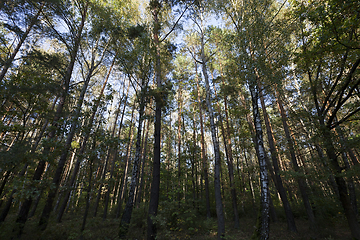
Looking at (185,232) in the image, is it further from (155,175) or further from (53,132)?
(53,132)

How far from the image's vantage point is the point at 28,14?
7.41 m

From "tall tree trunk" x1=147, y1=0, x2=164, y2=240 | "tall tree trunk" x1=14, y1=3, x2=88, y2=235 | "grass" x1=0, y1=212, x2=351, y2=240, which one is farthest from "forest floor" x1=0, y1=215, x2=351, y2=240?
"tall tree trunk" x1=147, y1=0, x2=164, y2=240

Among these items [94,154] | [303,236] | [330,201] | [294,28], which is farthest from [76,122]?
[330,201]

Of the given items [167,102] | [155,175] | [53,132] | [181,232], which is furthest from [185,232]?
[53,132]

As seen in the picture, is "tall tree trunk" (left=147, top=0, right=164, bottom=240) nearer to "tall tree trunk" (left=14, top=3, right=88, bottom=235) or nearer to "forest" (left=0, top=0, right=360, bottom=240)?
"forest" (left=0, top=0, right=360, bottom=240)

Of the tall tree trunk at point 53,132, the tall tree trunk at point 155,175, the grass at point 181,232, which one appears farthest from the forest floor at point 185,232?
the tall tree trunk at point 155,175

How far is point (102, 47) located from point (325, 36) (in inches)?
513

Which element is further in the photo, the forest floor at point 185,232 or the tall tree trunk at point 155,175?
the forest floor at point 185,232

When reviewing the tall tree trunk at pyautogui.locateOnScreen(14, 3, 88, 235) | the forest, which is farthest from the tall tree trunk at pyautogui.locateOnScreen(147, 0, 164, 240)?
the tall tree trunk at pyautogui.locateOnScreen(14, 3, 88, 235)

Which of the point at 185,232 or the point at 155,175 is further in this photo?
the point at 185,232

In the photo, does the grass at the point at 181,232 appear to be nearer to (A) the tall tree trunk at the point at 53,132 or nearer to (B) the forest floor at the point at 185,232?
(B) the forest floor at the point at 185,232

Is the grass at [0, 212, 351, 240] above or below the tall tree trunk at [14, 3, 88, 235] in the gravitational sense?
below

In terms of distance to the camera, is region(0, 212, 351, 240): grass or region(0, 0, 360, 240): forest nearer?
region(0, 0, 360, 240): forest

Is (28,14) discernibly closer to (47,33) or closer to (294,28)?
(47,33)
